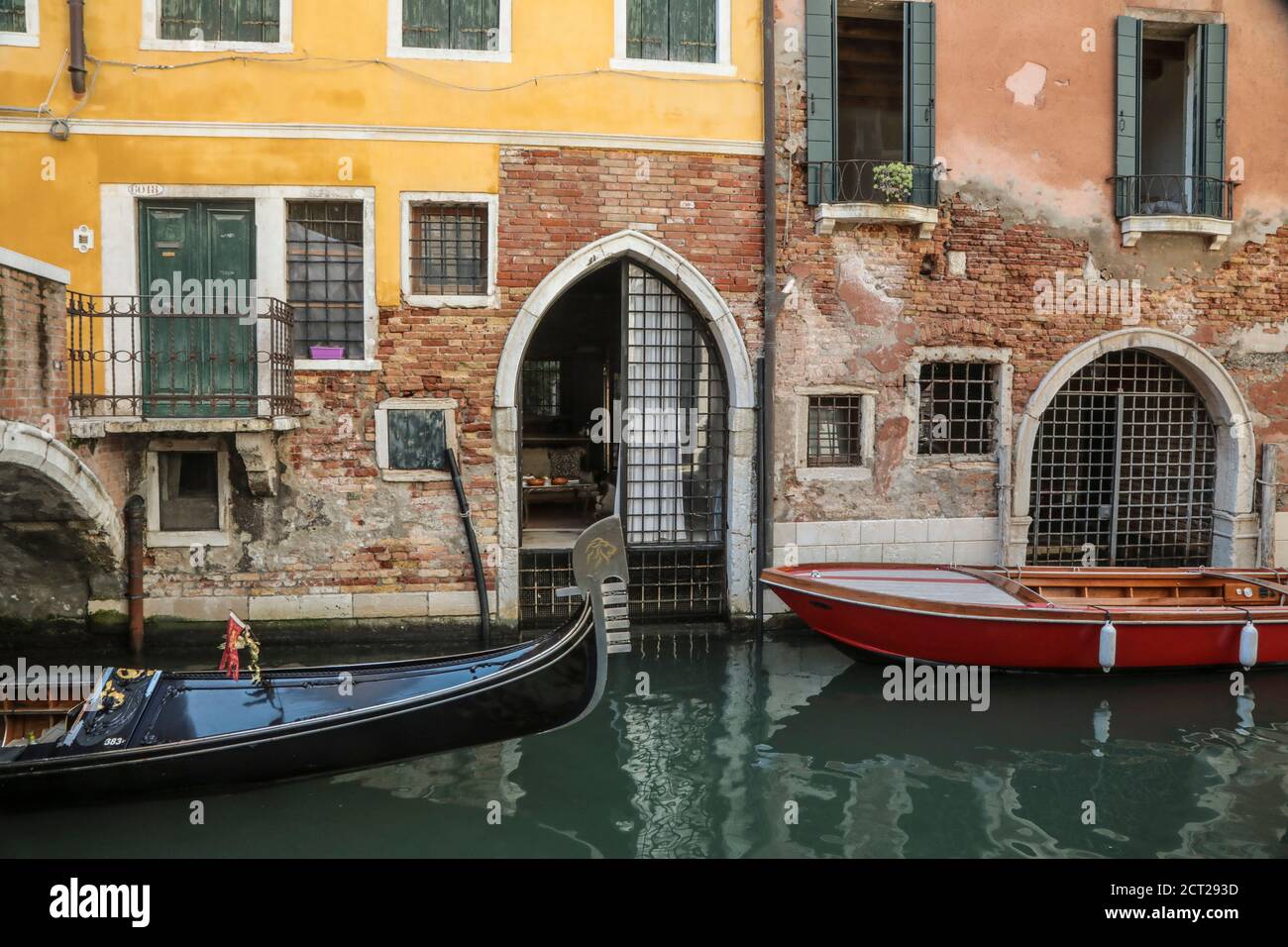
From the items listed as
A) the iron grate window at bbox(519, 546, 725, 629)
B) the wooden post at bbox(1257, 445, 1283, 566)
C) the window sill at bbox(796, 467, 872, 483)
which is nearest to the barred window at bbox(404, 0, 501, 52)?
the iron grate window at bbox(519, 546, 725, 629)

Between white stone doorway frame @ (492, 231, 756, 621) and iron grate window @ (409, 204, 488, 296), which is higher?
iron grate window @ (409, 204, 488, 296)

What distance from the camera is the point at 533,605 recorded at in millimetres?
7562

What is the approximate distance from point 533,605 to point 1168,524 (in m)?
5.07

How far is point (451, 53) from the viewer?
6957mm

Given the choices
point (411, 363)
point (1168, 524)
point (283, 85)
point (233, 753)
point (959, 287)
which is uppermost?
point (283, 85)

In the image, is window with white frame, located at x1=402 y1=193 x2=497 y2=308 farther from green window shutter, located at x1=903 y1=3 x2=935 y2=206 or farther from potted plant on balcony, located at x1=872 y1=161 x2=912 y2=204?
green window shutter, located at x1=903 y1=3 x2=935 y2=206

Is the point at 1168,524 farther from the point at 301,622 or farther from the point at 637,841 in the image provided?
the point at 301,622

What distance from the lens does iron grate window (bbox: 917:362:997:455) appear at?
7.73 metres

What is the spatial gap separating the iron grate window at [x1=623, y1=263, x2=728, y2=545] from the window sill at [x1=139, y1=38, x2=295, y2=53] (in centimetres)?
271

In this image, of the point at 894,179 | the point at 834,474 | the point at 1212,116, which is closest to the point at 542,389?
the point at 834,474

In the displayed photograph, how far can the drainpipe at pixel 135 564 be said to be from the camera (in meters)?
6.83

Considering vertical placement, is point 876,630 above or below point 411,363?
below

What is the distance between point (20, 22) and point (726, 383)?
5.14m

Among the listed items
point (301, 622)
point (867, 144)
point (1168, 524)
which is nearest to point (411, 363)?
point (301, 622)
